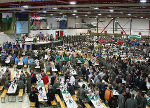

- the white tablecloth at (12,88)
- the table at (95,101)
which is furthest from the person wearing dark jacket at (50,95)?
the white tablecloth at (12,88)

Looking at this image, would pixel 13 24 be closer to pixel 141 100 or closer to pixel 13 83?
pixel 13 83

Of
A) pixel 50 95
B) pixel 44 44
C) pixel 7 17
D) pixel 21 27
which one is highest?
pixel 7 17

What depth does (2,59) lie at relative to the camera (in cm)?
1966

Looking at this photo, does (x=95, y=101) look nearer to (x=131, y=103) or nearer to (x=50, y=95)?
(x=131, y=103)

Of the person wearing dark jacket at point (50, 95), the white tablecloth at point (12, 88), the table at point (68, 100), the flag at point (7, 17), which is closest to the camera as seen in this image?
the table at point (68, 100)

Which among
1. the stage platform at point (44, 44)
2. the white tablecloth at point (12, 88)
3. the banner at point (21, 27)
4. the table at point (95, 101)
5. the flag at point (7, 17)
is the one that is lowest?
the table at point (95, 101)

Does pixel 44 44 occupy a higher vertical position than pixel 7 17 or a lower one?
lower

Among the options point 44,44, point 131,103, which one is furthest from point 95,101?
point 44,44

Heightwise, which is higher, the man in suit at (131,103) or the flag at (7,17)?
the flag at (7,17)

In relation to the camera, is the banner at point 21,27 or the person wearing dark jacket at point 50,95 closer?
the person wearing dark jacket at point 50,95

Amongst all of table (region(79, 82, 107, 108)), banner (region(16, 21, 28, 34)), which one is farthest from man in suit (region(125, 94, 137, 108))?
banner (region(16, 21, 28, 34))

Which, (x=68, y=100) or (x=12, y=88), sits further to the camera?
(x=12, y=88)

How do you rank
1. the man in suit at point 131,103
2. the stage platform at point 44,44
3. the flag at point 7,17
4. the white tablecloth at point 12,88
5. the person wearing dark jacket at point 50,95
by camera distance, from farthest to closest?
the flag at point 7,17
the stage platform at point 44,44
the white tablecloth at point 12,88
the person wearing dark jacket at point 50,95
the man in suit at point 131,103

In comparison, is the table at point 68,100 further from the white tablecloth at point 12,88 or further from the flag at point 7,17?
the flag at point 7,17
